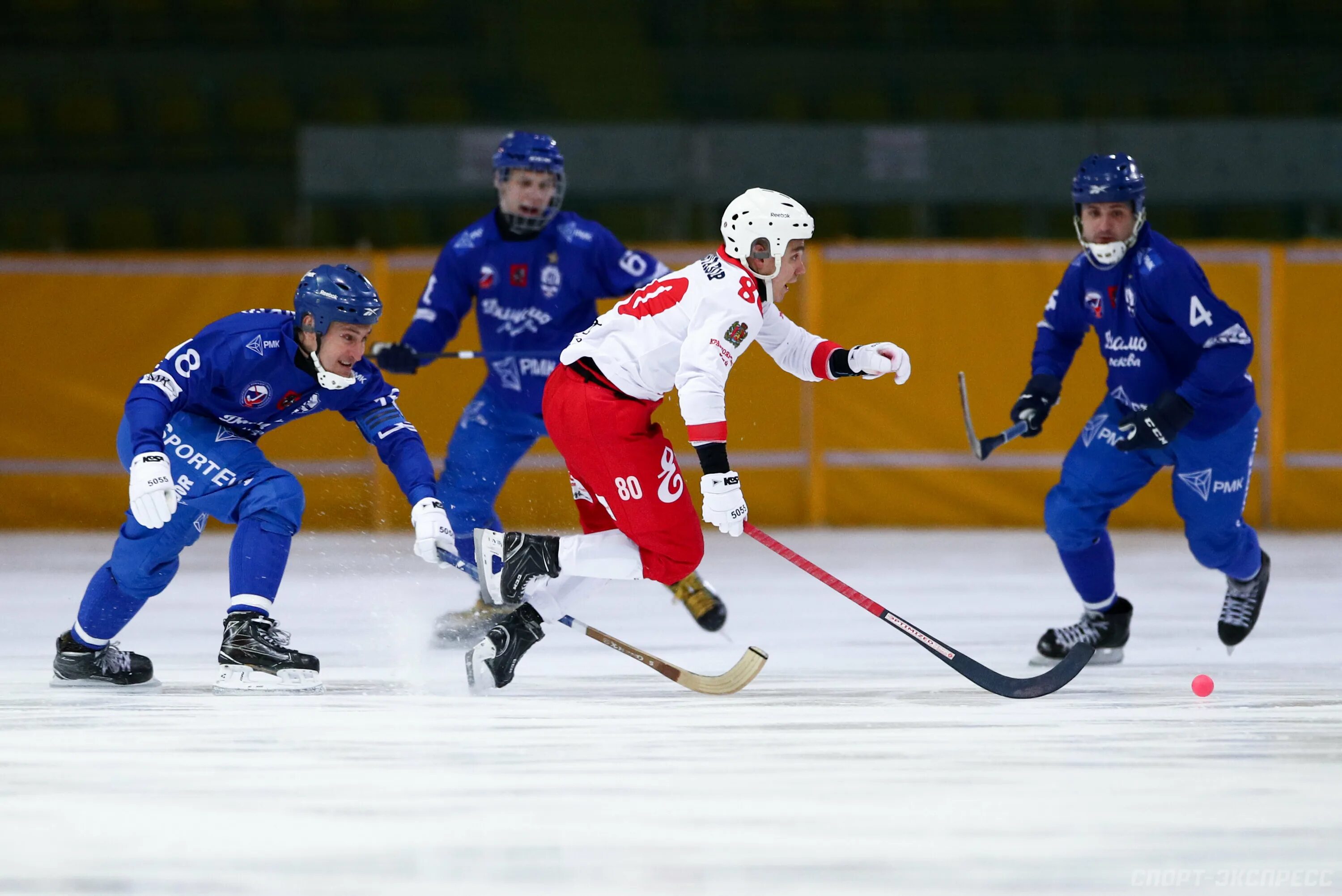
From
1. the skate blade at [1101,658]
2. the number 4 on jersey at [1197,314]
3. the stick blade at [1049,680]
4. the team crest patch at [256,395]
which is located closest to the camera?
the stick blade at [1049,680]

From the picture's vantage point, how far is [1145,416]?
4.12 meters

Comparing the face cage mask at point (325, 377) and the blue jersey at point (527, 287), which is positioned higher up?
the blue jersey at point (527, 287)

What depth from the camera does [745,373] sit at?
7.57 meters

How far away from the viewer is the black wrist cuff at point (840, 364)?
4.04 meters

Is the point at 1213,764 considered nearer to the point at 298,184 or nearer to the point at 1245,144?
the point at 1245,144

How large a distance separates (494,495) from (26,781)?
2398mm

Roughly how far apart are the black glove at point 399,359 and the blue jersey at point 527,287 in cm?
8

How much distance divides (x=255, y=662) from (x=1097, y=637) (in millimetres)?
2193

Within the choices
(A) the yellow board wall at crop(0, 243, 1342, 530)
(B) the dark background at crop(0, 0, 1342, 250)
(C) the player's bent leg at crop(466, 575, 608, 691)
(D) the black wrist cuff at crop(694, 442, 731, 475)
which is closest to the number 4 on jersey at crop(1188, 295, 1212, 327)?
(D) the black wrist cuff at crop(694, 442, 731, 475)

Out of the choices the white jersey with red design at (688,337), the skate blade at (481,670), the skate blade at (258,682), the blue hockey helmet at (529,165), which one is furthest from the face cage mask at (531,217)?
the skate blade at (258,682)

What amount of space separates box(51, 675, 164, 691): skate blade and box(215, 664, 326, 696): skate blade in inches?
8.5

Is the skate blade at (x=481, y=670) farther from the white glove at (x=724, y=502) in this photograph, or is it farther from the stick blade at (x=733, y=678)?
the white glove at (x=724, y=502)

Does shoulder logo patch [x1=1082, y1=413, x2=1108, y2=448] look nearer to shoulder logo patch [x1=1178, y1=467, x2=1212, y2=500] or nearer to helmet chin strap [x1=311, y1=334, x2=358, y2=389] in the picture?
shoulder logo patch [x1=1178, y1=467, x2=1212, y2=500]

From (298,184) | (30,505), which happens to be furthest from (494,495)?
(298,184)
